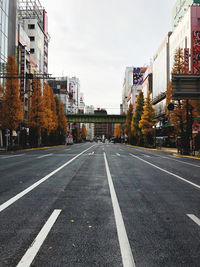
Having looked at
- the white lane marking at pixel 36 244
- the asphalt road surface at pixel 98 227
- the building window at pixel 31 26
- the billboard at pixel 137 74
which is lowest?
the asphalt road surface at pixel 98 227

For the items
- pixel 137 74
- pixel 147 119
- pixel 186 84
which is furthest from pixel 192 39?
pixel 137 74

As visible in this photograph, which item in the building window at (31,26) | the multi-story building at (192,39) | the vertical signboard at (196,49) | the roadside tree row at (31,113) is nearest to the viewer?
the roadside tree row at (31,113)

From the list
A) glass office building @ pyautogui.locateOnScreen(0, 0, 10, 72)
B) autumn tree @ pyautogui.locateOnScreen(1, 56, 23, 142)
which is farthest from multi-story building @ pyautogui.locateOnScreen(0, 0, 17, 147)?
autumn tree @ pyautogui.locateOnScreen(1, 56, 23, 142)

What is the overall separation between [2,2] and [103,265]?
47967mm

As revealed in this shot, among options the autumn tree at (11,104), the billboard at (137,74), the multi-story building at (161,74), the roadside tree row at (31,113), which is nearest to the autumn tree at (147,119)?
the multi-story building at (161,74)

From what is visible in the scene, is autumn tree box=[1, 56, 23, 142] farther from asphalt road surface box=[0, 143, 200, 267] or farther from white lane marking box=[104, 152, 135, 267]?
white lane marking box=[104, 152, 135, 267]

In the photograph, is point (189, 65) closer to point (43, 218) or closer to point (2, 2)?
point (2, 2)

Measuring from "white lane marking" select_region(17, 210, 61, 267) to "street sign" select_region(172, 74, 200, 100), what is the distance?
1467cm

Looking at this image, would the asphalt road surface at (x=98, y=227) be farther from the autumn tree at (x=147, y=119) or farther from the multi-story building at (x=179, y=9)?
the multi-story building at (x=179, y=9)

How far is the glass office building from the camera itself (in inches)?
1526

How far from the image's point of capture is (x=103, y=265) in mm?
2744

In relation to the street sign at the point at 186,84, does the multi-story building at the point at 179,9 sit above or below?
above

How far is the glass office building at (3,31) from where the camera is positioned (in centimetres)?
3875

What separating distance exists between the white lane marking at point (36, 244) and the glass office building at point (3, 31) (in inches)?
1587
